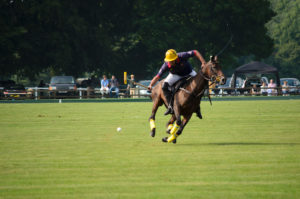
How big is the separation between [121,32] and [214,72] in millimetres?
47527

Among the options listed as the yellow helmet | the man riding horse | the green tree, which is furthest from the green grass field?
the green tree

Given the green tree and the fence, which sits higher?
the green tree

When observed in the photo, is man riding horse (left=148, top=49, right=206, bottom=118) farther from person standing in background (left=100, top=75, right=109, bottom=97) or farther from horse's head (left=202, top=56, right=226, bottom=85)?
person standing in background (left=100, top=75, right=109, bottom=97)

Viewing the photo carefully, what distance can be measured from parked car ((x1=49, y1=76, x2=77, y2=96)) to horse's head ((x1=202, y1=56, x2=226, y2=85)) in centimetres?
3265

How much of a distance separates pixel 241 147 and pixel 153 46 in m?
47.0

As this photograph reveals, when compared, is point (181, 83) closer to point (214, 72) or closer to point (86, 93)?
point (214, 72)

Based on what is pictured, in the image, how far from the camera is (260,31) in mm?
61906

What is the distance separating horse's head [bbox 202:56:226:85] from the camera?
478 inches

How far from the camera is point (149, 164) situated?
30.0 ft

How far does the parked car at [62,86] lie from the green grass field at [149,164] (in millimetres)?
30024

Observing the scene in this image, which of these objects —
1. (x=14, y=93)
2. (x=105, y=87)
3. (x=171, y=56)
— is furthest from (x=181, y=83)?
(x=14, y=93)

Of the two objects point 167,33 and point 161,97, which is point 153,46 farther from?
point 161,97

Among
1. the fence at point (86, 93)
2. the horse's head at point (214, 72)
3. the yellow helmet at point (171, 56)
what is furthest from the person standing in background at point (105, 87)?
the horse's head at point (214, 72)

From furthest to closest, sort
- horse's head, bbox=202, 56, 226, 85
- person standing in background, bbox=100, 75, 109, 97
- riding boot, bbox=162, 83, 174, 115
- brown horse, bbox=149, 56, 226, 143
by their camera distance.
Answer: person standing in background, bbox=100, 75, 109, 97 < riding boot, bbox=162, 83, 174, 115 < brown horse, bbox=149, 56, 226, 143 < horse's head, bbox=202, 56, 226, 85
